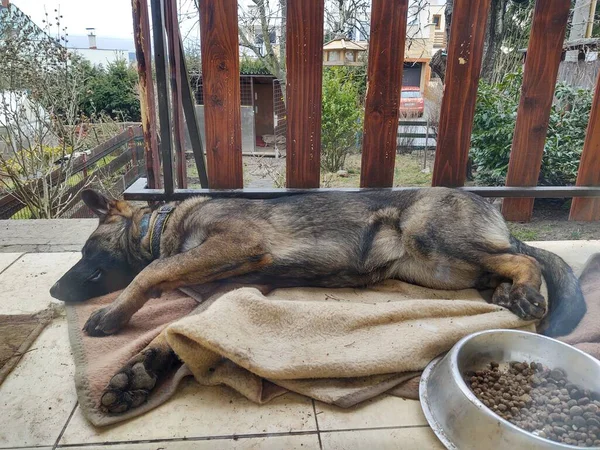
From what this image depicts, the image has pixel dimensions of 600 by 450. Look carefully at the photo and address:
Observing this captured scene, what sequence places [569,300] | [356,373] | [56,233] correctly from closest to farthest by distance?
[356,373]
[569,300]
[56,233]

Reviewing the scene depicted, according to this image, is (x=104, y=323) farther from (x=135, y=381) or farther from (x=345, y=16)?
(x=345, y=16)

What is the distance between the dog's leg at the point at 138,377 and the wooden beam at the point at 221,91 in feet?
5.28

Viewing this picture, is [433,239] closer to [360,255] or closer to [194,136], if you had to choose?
[360,255]

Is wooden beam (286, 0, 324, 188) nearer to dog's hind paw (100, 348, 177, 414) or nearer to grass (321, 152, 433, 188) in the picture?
dog's hind paw (100, 348, 177, 414)

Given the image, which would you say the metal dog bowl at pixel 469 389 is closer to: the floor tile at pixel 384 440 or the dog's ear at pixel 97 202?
the floor tile at pixel 384 440

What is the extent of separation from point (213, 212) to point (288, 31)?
1.38 m

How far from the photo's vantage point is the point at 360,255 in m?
3.06

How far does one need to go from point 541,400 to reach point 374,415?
0.71 m

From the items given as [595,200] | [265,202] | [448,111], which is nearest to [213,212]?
[265,202]

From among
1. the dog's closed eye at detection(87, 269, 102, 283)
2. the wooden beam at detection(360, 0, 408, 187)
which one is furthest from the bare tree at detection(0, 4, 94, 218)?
the wooden beam at detection(360, 0, 408, 187)

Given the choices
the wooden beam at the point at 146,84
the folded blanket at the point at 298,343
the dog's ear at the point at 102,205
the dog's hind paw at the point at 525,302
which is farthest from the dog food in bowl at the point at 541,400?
the wooden beam at the point at 146,84

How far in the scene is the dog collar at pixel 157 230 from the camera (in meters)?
3.12

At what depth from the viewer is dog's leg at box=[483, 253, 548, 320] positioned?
8.11ft

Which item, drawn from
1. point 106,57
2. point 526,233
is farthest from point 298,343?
point 106,57
